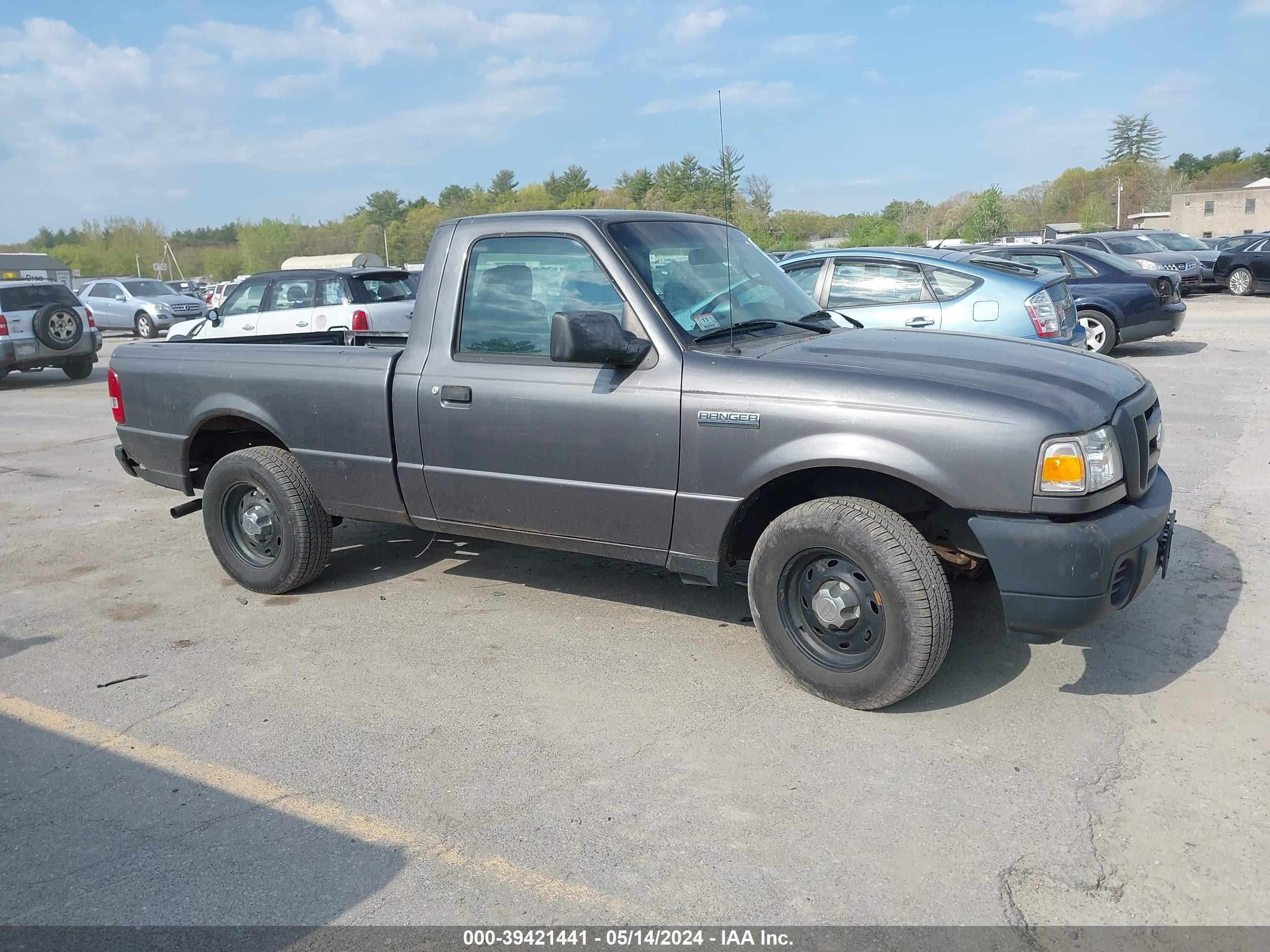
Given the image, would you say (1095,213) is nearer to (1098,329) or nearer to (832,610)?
(1098,329)

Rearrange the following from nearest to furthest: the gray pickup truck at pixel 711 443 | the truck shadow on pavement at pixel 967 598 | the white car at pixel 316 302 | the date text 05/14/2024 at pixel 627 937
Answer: the date text 05/14/2024 at pixel 627 937, the gray pickup truck at pixel 711 443, the truck shadow on pavement at pixel 967 598, the white car at pixel 316 302

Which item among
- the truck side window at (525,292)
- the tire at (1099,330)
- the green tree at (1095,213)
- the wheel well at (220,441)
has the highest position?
the green tree at (1095,213)

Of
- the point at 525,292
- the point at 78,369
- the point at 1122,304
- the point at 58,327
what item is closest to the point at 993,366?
the point at 525,292

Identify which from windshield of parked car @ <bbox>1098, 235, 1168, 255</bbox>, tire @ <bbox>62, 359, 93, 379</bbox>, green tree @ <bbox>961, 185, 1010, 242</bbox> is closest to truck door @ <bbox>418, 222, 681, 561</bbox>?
tire @ <bbox>62, 359, 93, 379</bbox>

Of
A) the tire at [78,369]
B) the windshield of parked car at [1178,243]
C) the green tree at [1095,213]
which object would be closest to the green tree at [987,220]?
the green tree at [1095,213]

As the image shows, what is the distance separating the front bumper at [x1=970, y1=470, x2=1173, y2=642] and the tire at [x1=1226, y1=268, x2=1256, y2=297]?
24179mm

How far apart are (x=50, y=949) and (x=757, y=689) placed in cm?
259

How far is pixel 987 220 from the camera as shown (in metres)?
52.3

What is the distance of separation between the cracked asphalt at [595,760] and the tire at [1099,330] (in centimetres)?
857

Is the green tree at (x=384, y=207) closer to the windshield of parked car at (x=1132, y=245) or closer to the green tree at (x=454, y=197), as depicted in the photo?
the green tree at (x=454, y=197)

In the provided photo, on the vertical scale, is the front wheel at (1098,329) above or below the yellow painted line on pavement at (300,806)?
above

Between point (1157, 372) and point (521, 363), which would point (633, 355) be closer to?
point (521, 363)

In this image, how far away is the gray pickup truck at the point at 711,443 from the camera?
11.7 ft

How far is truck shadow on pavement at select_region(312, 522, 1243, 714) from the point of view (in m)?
Answer: 4.16
